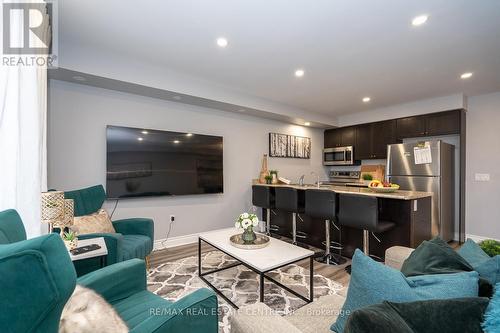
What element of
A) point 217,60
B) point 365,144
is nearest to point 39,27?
point 217,60

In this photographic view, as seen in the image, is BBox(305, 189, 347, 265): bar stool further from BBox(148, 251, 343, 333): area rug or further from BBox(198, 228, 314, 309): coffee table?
BBox(198, 228, 314, 309): coffee table

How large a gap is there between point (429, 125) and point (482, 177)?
3.86 ft

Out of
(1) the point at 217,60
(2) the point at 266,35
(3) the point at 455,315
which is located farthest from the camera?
(1) the point at 217,60

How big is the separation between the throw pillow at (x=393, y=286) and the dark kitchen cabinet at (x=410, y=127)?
425cm

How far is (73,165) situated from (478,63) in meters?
5.16

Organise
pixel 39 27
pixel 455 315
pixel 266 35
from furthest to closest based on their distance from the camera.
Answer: pixel 266 35 → pixel 39 27 → pixel 455 315

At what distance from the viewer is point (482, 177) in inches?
155

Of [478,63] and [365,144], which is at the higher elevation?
[478,63]

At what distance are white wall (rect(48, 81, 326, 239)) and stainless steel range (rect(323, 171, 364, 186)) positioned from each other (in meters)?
1.25

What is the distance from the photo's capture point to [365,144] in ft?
16.8

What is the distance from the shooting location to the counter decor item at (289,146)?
4.85 meters

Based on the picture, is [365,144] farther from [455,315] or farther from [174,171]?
[455,315]

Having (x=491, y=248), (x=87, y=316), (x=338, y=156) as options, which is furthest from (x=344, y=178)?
(x=87, y=316)

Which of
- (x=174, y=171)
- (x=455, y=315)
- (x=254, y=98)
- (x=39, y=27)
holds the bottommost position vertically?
(x=455, y=315)
